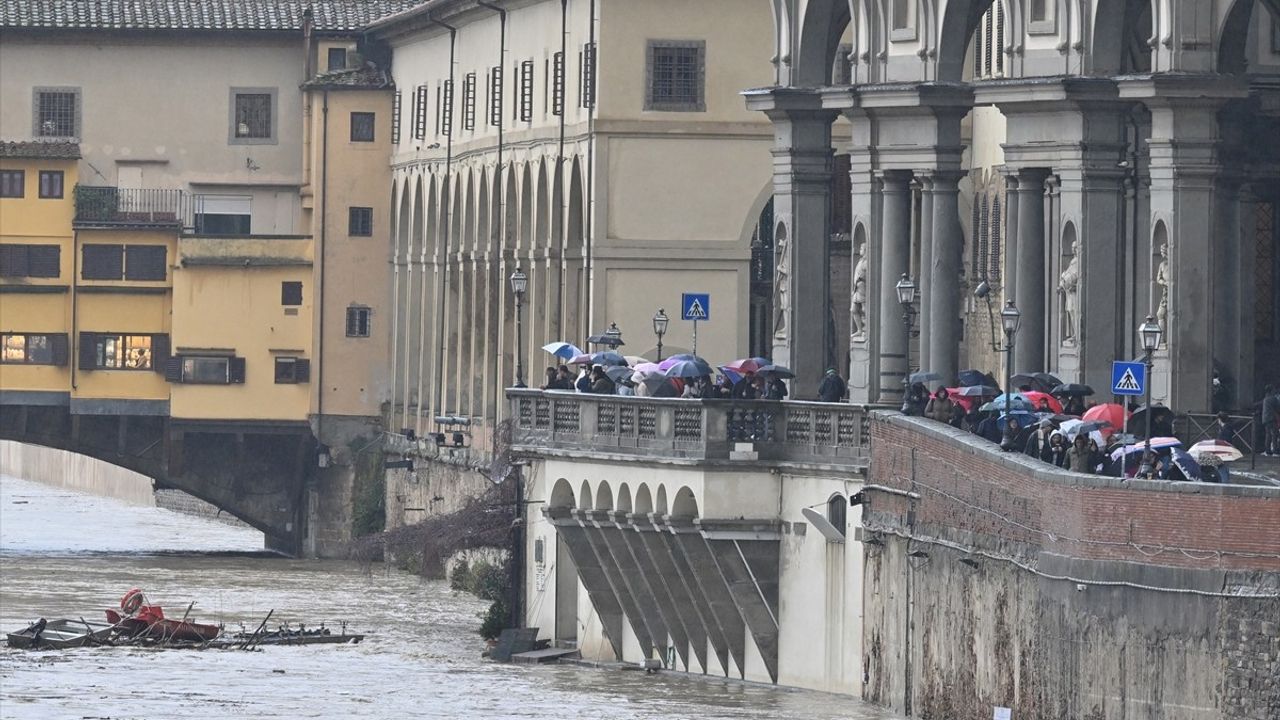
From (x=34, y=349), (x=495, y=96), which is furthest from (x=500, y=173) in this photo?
(x=34, y=349)

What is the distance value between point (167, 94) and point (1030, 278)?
50699mm

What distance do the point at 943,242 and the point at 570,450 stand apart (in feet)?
26.3

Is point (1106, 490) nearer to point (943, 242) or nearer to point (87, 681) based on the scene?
point (943, 242)

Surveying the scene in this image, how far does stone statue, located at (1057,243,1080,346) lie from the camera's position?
62.3 meters

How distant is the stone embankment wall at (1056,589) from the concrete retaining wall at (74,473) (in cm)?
7267

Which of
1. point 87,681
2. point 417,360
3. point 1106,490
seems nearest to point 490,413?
point 417,360

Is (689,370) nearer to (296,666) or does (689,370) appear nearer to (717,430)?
(717,430)

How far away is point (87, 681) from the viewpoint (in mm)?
73125

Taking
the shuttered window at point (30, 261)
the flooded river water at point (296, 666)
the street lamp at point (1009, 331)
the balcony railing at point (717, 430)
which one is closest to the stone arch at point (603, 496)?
the balcony railing at point (717, 430)

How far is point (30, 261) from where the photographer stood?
108875 mm

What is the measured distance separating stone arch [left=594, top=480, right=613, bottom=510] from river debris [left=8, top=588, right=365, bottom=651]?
11836mm

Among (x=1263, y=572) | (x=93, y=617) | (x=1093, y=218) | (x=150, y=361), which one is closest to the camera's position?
(x=1263, y=572)

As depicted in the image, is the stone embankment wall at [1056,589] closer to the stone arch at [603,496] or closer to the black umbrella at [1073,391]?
the black umbrella at [1073,391]

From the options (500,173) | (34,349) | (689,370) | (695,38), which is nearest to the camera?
(689,370)
